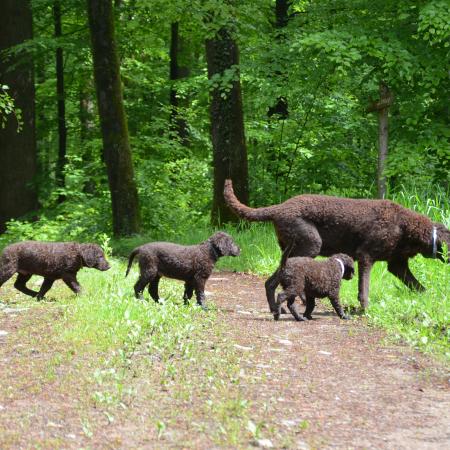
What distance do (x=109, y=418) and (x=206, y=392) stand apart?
0.86 meters

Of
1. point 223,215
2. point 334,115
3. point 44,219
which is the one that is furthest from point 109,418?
point 334,115

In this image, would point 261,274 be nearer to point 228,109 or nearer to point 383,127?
point 383,127

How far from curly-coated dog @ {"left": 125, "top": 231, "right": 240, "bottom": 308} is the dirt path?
0.55 m

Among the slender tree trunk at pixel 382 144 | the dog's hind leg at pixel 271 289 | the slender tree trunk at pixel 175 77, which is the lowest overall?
the dog's hind leg at pixel 271 289

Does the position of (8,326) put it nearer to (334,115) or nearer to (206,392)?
(206,392)

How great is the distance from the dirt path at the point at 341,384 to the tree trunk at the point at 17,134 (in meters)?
12.1

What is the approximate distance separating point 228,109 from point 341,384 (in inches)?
421

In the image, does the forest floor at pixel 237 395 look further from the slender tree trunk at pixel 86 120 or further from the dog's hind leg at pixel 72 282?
the slender tree trunk at pixel 86 120

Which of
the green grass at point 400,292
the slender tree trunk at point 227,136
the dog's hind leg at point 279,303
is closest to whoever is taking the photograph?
the green grass at point 400,292

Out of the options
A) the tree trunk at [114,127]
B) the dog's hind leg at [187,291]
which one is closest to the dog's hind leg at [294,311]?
the dog's hind leg at [187,291]

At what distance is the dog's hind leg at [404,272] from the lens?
893cm

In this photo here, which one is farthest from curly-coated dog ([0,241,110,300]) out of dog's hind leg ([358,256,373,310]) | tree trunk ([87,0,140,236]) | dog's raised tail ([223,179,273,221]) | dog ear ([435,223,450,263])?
tree trunk ([87,0,140,236])

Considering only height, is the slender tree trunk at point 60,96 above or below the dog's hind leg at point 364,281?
above

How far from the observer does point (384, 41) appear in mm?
12852
